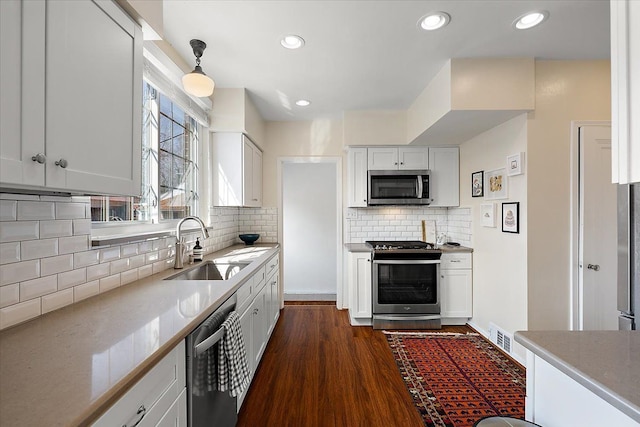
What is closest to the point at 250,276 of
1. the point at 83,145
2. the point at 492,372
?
the point at 83,145

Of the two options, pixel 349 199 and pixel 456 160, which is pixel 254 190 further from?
pixel 456 160

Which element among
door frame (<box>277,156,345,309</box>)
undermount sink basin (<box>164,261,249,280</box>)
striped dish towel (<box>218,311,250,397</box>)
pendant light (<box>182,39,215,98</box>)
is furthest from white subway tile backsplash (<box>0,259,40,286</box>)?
door frame (<box>277,156,345,309</box>)

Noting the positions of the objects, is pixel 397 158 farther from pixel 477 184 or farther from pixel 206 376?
pixel 206 376

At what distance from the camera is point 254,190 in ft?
11.4

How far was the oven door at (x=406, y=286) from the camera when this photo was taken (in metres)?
3.25

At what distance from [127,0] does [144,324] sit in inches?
49.3

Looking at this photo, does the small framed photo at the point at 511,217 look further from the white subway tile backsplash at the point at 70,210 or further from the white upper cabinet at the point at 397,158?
the white subway tile backsplash at the point at 70,210

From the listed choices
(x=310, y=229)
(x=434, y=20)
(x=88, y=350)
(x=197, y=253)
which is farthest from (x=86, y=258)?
(x=310, y=229)

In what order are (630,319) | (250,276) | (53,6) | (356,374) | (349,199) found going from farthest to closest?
1. (349,199)
2. (356,374)
3. (250,276)
4. (630,319)
5. (53,6)

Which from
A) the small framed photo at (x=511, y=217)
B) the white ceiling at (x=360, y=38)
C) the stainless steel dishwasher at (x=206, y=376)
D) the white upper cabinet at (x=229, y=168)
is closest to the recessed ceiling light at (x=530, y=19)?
the white ceiling at (x=360, y=38)

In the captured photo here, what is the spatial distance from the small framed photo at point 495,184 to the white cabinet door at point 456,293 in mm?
943

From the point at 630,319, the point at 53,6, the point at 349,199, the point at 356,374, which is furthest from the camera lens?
the point at 349,199

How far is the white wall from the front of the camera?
251 centimetres

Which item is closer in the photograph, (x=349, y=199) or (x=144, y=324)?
(x=144, y=324)
